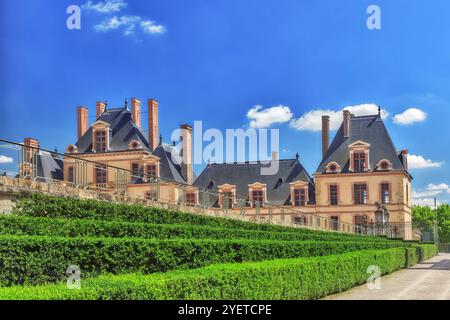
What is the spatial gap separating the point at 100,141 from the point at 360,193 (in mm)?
21550

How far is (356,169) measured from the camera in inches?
1978

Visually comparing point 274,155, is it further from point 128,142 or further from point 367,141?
point 128,142

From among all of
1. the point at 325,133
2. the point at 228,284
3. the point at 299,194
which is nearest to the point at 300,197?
the point at 299,194

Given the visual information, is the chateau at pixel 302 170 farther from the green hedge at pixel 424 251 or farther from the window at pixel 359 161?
the green hedge at pixel 424 251

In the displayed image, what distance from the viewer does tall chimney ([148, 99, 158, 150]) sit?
4697cm

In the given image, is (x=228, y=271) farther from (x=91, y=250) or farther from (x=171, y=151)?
(x=171, y=151)

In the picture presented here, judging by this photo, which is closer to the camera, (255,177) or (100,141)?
(100,141)

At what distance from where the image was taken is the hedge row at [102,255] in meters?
8.60

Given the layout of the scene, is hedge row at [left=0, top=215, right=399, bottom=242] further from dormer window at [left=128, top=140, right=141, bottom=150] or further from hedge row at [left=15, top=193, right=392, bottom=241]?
dormer window at [left=128, top=140, right=141, bottom=150]

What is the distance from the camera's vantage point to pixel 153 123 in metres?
48.0

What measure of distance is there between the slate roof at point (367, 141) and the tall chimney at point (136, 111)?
15576mm

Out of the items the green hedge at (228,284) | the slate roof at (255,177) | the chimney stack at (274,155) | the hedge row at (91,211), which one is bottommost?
the green hedge at (228,284)

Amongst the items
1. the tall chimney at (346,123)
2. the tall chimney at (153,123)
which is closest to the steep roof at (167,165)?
the tall chimney at (153,123)
